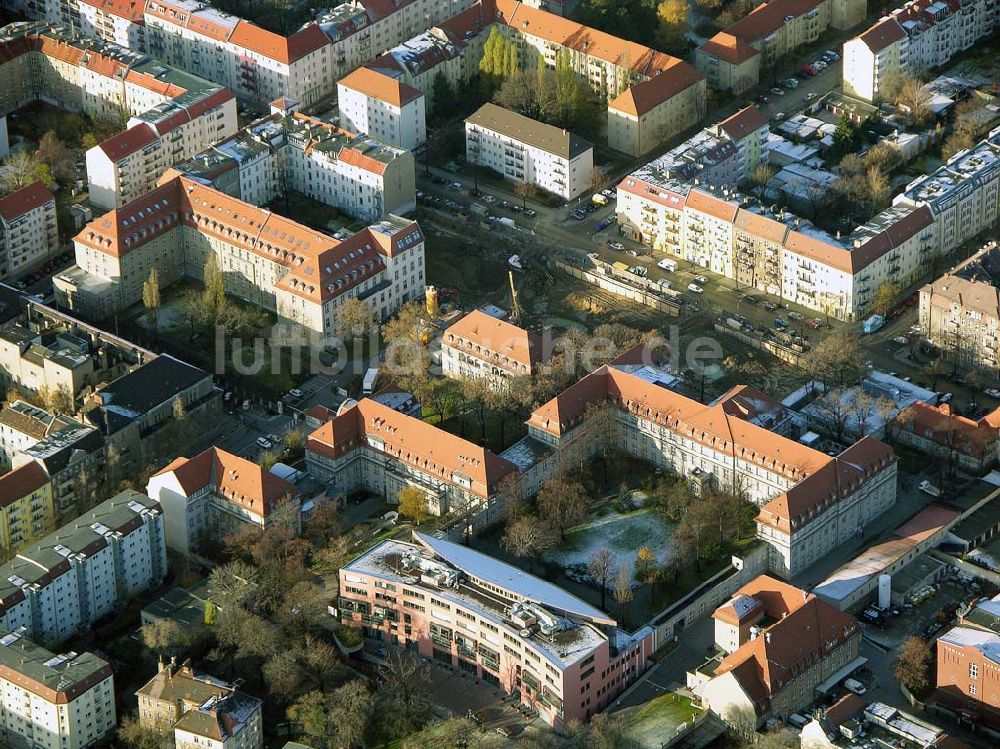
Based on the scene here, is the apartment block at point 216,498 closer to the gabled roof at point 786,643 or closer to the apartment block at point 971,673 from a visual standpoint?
the gabled roof at point 786,643

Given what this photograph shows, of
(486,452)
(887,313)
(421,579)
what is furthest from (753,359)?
(421,579)

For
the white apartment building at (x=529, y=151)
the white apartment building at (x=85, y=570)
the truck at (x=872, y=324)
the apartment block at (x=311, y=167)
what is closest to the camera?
the white apartment building at (x=85, y=570)

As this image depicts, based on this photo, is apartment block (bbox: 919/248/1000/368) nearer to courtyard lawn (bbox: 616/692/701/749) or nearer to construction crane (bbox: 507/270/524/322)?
construction crane (bbox: 507/270/524/322)

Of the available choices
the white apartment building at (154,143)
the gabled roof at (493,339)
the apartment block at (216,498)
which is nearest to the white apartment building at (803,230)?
the gabled roof at (493,339)

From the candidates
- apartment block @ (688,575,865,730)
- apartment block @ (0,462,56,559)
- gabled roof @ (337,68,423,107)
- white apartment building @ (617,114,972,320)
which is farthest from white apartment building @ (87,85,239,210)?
apartment block @ (688,575,865,730)

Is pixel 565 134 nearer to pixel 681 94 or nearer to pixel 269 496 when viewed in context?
pixel 681 94
